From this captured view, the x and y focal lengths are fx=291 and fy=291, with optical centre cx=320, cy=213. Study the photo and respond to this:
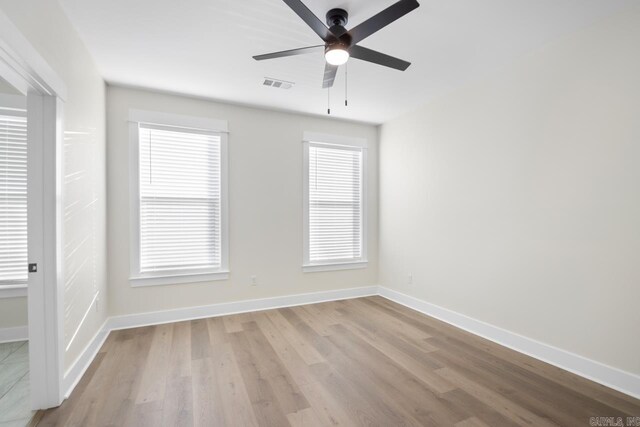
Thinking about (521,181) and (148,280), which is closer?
(521,181)

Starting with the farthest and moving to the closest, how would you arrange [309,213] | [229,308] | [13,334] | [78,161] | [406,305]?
[309,213], [406,305], [229,308], [13,334], [78,161]

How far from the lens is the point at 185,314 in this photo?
357cm

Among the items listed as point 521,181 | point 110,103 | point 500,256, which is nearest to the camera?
point 521,181

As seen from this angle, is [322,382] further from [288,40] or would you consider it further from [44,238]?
[288,40]

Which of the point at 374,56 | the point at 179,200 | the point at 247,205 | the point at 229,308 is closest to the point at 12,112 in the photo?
the point at 179,200

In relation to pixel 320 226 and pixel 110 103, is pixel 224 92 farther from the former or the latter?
pixel 320 226

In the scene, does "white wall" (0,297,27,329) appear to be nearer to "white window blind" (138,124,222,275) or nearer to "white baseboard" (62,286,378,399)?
"white baseboard" (62,286,378,399)

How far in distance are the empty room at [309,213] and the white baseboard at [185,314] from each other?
0.12 feet

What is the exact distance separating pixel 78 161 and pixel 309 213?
2.67 metres

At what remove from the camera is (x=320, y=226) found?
439cm

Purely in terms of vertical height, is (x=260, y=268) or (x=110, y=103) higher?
(x=110, y=103)

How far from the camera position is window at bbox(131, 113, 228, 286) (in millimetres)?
3412

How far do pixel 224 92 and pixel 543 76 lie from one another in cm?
325

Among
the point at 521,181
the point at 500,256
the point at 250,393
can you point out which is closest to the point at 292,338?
the point at 250,393
